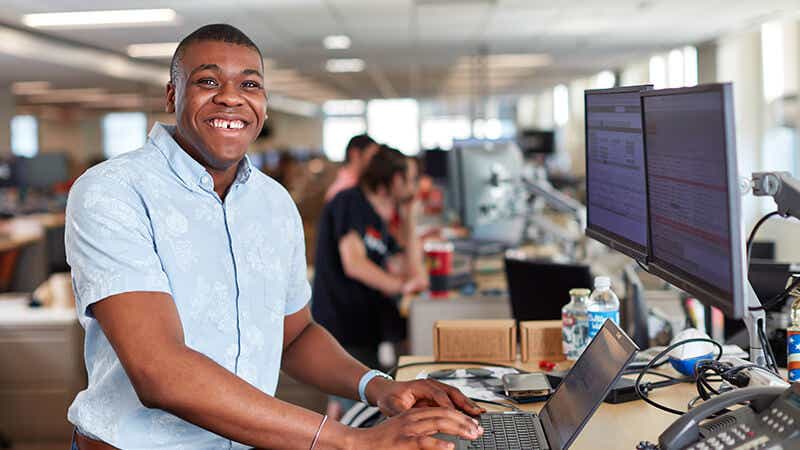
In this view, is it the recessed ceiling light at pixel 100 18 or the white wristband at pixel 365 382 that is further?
the recessed ceiling light at pixel 100 18

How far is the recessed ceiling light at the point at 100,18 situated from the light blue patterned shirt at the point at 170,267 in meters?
6.29

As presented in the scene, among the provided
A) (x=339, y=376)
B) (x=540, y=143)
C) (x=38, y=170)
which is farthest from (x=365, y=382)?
(x=38, y=170)

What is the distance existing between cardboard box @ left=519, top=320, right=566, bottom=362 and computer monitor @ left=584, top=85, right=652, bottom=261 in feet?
1.05

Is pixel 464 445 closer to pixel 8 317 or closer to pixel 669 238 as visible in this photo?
pixel 669 238

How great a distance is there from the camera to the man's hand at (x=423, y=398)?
68.3 inches

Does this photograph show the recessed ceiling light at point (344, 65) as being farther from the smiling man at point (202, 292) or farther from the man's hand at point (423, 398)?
the man's hand at point (423, 398)

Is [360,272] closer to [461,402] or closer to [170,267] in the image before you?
[461,402]

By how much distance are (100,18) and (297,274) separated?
22.6 ft

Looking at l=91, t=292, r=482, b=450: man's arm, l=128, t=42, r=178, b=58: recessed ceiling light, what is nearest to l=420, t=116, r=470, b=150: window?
l=128, t=42, r=178, b=58: recessed ceiling light

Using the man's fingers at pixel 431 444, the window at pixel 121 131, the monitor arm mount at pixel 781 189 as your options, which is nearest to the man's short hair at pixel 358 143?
the monitor arm mount at pixel 781 189

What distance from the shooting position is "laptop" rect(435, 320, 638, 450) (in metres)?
1.45

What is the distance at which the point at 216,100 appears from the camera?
1673 millimetres

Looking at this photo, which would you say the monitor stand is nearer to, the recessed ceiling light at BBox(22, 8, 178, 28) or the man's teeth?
the man's teeth

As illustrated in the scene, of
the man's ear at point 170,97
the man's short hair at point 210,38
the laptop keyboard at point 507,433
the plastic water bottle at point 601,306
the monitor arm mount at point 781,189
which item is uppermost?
the man's short hair at point 210,38
